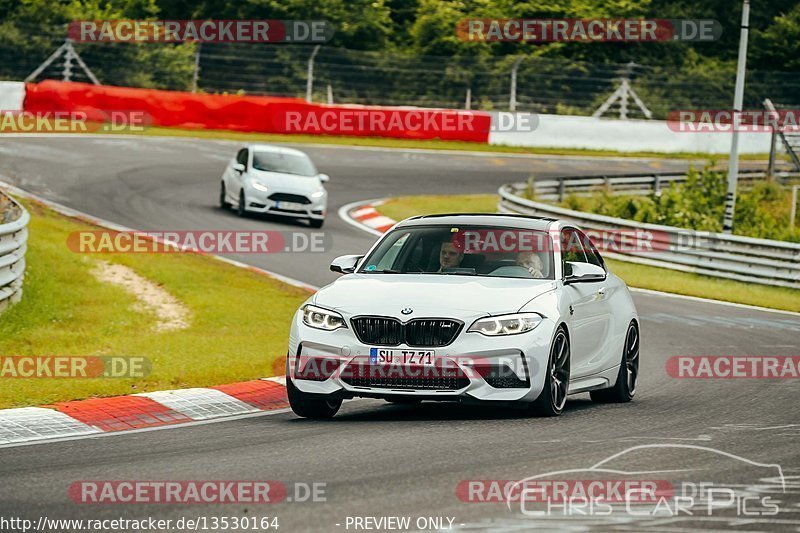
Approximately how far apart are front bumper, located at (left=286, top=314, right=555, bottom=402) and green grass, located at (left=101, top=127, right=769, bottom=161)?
102 feet

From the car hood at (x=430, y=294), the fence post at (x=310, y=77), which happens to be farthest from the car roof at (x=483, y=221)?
the fence post at (x=310, y=77)

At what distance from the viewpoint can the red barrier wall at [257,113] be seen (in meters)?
39.7

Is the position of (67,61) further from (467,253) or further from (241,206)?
(467,253)

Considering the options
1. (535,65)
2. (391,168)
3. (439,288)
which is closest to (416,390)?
(439,288)

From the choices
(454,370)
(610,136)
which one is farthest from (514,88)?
(454,370)

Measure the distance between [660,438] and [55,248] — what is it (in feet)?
40.2

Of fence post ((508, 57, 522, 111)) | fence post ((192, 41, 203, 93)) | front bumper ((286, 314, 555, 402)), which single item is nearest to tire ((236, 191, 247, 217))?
front bumper ((286, 314, 555, 402))

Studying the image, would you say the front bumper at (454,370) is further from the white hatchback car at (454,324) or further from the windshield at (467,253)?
the windshield at (467,253)

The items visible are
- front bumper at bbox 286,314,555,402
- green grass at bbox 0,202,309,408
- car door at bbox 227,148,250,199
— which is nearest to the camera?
front bumper at bbox 286,314,555,402

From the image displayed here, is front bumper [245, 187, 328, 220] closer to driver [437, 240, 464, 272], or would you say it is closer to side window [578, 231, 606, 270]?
side window [578, 231, 606, 270]

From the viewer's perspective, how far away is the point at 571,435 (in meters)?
9.33

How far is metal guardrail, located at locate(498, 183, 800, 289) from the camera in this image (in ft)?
81.7

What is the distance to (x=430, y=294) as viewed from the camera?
1002 centimetres

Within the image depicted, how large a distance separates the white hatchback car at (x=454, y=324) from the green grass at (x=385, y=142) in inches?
1184
